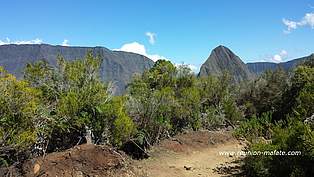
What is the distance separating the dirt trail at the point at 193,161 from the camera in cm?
1244

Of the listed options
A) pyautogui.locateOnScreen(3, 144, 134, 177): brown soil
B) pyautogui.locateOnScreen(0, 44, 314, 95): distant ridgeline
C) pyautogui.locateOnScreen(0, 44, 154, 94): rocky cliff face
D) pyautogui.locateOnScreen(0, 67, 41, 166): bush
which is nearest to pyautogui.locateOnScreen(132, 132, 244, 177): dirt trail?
pyautogui.locateOnScreen(3, 144, 134, 177): brown soil

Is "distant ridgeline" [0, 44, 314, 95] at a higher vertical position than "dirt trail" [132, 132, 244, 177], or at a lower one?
higher

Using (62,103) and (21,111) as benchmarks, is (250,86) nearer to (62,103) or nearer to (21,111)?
(62,103)

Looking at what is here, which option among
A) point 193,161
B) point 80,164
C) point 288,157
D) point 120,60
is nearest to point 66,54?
point 120,60

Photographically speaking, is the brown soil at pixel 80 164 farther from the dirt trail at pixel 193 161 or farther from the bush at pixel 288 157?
the bush at pixel 288 157

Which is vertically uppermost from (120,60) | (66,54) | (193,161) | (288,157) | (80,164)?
(120,60)

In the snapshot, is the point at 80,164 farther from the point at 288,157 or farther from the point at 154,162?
the point at 288,157

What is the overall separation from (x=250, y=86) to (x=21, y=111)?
29368mm

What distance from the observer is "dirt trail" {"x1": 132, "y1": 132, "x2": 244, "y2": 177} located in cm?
1244

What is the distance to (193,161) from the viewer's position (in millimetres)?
14703

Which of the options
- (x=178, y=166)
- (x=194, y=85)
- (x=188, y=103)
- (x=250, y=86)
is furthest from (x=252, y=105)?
(x=178, y=166)

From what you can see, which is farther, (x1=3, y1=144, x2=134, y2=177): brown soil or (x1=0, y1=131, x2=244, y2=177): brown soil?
(x1=0, y1=131, x2=244, y2=177): brown soil

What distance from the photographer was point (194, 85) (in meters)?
24.7

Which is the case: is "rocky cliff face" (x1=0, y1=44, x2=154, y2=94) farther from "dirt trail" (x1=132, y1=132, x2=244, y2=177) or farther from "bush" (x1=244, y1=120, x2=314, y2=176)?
"bush" (x1=244, y1=120, x2=314, y2=176)
